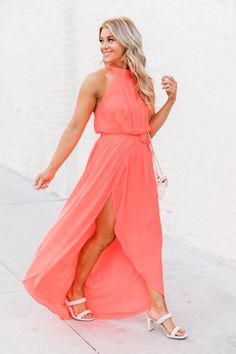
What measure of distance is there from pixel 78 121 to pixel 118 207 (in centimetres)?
49

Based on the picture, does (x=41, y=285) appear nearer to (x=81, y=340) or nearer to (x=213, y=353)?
(x=81, y=340)

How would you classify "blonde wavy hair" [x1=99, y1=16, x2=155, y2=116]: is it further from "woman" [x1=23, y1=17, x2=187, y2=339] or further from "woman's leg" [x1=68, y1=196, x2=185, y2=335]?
"woman's leg" [x1=68, y1=196, x2=185, y2=335]

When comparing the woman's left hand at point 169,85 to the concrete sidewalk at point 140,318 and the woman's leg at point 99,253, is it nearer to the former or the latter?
the woman's leg at point 99,253

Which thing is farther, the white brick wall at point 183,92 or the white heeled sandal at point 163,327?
the white brick wall at point 183,92

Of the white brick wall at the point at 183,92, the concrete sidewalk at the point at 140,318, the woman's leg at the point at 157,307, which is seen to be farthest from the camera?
the white brick wall at the point at 183,92

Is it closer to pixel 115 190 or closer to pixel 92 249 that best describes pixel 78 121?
pixel 115 190

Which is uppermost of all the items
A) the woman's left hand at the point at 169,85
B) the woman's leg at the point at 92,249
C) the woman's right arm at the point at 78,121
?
the woman's left hand at the point at 169,85

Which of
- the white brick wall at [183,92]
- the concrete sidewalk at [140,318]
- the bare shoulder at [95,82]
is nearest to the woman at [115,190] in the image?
the bare shoulder at [95,82]

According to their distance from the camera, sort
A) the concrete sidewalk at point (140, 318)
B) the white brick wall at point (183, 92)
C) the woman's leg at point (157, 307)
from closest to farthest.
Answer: the concrete sidewalk at point (140, 318) < the woman's leg at point (157, 307) < the white brick wall at point (183, 92)

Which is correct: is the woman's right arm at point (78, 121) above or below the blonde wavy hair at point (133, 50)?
below

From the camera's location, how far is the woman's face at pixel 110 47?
3340 mm

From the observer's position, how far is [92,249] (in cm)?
351

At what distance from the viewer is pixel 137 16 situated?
579 cm

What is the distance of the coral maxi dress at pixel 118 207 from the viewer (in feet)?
11.2
